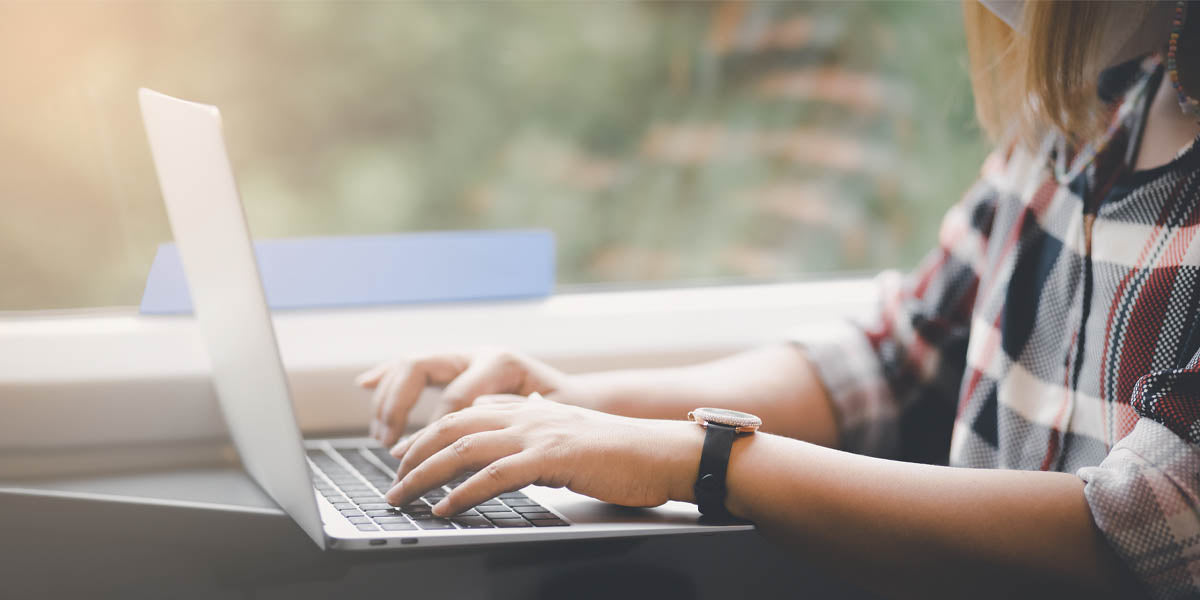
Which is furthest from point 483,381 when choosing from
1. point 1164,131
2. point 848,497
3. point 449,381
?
point 1164,131

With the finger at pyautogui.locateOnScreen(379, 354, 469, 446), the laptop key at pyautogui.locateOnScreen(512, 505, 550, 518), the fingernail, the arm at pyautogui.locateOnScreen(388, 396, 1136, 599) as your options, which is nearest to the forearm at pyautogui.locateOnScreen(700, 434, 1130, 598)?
the arm at pyautogui.locateOnScreen(388, 396, 1136, 599)

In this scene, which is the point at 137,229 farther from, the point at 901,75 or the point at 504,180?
the point at 901,75

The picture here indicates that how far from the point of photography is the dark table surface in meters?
0.60

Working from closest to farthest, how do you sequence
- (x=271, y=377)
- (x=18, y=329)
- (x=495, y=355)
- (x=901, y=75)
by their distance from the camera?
(x=271, y=377) → (x=495, y=355) → (x=18, y=329) → (x=901, y=75)

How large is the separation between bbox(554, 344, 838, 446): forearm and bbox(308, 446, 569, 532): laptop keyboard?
18cm

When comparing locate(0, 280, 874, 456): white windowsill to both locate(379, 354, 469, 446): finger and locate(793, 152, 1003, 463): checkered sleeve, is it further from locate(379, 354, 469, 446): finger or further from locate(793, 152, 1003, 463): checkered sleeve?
locate(379, 354, 469, 446): finger

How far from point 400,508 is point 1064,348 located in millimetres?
573

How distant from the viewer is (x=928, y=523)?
606 millimetres

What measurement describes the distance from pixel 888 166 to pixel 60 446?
1.18 m

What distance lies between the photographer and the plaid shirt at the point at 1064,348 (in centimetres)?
58

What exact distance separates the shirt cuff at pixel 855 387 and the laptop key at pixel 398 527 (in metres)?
0.49

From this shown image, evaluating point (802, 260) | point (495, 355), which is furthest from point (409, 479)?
point (802, 260)

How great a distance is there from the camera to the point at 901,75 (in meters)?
1.35

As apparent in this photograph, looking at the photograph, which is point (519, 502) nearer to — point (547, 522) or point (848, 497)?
point (547, 522)
